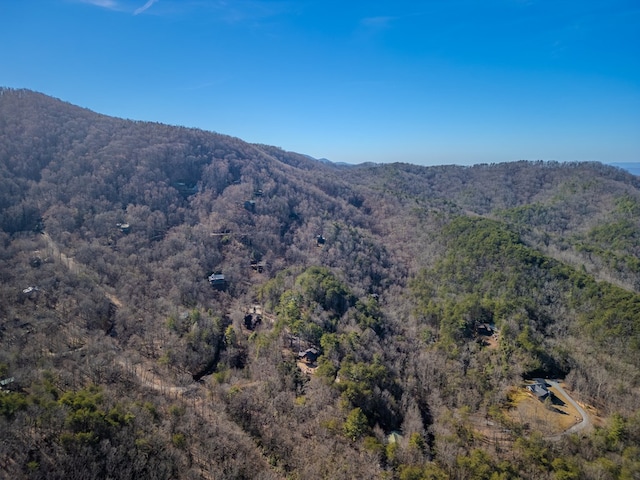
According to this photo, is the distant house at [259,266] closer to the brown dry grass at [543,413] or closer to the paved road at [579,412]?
the brown dry grass at [543,413]

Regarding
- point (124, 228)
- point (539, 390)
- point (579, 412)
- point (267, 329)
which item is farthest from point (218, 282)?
point (579, 412)

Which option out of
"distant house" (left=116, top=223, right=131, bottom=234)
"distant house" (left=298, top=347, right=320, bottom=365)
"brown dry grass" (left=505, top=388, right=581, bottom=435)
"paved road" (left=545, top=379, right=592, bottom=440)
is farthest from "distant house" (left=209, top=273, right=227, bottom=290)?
"paved road" (left=545, top=379, right=592, bottom=440)

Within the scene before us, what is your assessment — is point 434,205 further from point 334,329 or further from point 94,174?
point 94,174

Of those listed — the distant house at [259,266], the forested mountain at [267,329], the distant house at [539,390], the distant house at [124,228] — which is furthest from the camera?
the distant house at [259,266]

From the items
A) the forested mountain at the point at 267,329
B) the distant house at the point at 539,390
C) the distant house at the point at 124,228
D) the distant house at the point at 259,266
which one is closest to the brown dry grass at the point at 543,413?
the forested mountain at the point at 267,329

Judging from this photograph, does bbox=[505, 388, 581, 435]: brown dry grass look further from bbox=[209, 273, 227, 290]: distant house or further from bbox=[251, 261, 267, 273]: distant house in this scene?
bbox=[251, 261, 267, 273]: distant house

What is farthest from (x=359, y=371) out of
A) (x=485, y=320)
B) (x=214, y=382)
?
(x=485, y=320)
